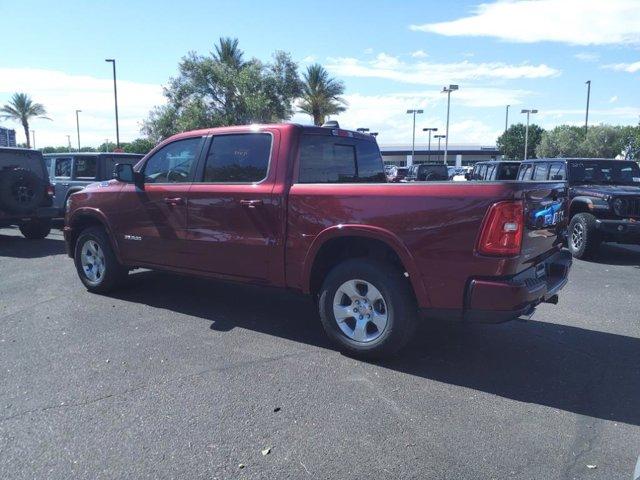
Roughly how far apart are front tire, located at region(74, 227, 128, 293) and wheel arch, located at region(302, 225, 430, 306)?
2905mm

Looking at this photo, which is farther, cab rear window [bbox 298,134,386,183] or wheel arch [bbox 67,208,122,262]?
wheel arch [bbox 67,208,122,262]

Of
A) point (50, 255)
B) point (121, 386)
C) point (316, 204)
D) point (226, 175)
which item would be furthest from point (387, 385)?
point (50, 255)

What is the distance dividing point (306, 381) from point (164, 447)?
126 centimetres

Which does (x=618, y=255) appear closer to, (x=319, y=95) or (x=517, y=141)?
(x=319, y=95)

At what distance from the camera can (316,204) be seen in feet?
15.1

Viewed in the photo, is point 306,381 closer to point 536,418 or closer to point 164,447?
point 164,447

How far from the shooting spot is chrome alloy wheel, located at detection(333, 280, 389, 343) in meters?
4.44

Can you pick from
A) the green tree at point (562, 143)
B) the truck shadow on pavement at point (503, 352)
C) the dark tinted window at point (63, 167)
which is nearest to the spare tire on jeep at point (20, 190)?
the dark tinted window at point (63, 167)

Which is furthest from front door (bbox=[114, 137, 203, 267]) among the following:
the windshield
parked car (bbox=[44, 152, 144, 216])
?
the windshield

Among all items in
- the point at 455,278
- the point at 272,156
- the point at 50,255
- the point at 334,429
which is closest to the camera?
the point at 334,429

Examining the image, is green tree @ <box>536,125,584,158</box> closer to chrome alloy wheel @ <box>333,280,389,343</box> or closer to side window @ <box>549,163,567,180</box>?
side window @ <box>549,163,567,180</box>

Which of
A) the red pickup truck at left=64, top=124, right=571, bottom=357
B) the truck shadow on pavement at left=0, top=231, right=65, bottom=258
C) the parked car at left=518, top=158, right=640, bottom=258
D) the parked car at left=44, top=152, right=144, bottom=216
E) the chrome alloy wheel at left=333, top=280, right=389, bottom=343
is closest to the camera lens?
the red pickup truck at left=64, top=124, right=571, bottom=357

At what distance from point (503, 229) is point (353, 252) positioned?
56.1 inches

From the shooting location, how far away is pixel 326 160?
5.31 metres
